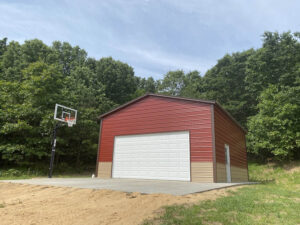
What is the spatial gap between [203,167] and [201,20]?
290 inches

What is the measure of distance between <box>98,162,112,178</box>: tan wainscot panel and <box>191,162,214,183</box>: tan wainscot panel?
521 centimetres

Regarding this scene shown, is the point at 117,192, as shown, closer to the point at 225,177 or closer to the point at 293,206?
the point at 293,206

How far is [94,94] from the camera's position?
2431 cm

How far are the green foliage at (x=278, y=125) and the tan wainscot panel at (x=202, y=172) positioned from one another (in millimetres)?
12916

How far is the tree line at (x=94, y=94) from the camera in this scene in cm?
1641

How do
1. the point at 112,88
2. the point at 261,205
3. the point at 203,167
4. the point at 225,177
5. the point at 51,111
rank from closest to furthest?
the point at 261,205
the point at 203,167
the point at 225,177
the point at 51,111
the point at 112,88

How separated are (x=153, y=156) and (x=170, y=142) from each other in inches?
47.8

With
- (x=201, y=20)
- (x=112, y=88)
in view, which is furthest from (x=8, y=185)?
(x=112, y=88)

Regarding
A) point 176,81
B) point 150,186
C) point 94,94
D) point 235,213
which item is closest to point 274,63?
point 176,81

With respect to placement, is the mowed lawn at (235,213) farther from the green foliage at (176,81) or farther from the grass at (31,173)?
the green foliage at (176,81)

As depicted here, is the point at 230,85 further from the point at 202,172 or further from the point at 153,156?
the point at 202,172

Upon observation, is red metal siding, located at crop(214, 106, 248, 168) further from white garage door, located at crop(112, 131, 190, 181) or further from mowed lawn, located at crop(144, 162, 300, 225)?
mowed lawn, located at crop(144, 162, 300, 225)

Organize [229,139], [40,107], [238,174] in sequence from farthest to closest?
[40,107] < [238,174] < [229,139]

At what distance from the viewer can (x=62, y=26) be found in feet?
31.3
